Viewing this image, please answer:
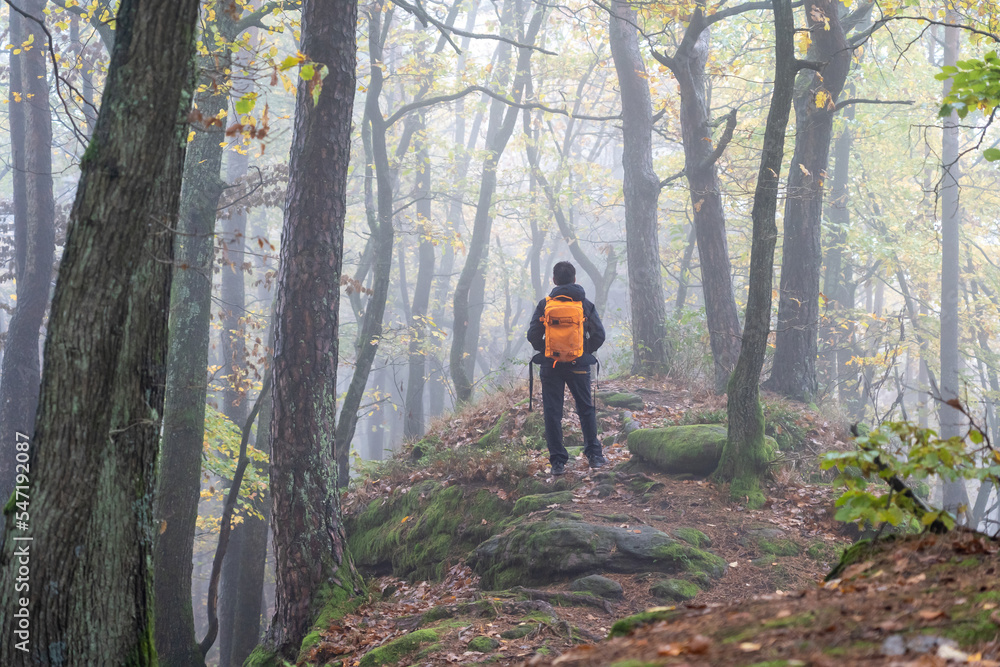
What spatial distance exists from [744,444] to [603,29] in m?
12.2

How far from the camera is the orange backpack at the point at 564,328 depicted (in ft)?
24.9

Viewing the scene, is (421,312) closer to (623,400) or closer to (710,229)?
(710,229)

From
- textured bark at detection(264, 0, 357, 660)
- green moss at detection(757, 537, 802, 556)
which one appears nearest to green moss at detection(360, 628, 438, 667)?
textured bark at detection(264, 0, 357, 660)

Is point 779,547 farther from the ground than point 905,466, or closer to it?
closer to it

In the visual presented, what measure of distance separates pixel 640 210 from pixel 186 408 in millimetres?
8960

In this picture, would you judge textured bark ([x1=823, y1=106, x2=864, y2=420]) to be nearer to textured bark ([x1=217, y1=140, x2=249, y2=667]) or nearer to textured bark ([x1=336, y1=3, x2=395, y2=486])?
textured bark ([x1=336, y1=3, x2=395, y2=486])

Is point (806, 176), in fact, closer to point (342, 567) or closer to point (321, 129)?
point (321, 129)

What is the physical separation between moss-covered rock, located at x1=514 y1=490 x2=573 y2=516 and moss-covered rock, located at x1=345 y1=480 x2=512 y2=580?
18 cm

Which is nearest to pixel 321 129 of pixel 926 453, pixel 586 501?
pixel 586 501

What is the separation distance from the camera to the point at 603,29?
53.0 feet

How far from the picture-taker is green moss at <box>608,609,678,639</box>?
3.07m

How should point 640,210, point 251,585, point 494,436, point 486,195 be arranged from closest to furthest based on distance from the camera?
point 494,436, point 251,585, point 640,210, point 486,195

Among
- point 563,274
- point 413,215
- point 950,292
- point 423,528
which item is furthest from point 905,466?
point 413,215

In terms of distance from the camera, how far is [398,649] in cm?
491
